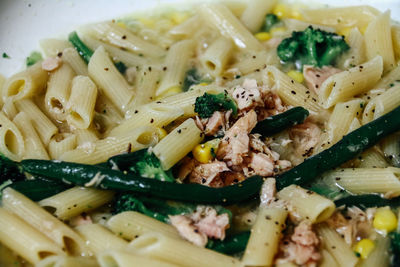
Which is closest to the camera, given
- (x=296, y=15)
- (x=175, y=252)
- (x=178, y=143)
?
(x=175, y=252)

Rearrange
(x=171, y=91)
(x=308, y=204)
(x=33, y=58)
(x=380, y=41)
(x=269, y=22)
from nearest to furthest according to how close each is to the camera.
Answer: (x=308, y=204) → (x=171, y=91) → (x=380, y=41) → (x=33, y=58) → (x=269, y=22)

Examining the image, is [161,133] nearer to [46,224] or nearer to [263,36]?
[46,224]

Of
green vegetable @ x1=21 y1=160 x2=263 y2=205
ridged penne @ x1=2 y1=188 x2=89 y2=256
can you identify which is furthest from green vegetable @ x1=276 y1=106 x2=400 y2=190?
ridged penne @ x1=2 y1=188 x2=89 y2=256

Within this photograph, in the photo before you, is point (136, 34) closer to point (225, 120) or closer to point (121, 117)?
point (121, 117)

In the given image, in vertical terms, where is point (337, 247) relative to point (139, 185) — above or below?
below

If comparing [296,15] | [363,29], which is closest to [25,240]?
[296,15]
